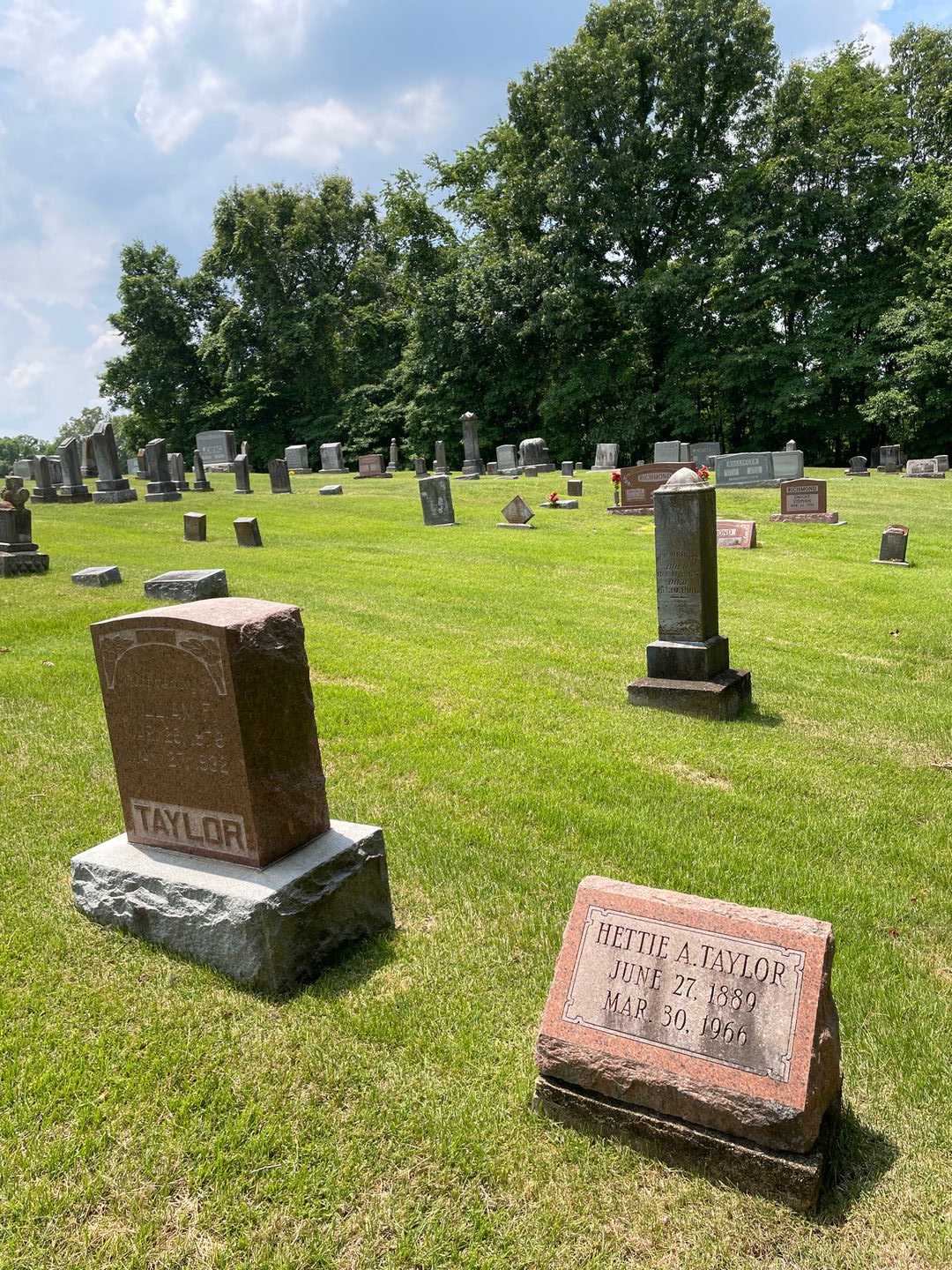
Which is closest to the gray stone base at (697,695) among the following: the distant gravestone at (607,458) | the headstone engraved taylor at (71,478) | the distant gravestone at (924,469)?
the headstone engraved taylor at (71,478)

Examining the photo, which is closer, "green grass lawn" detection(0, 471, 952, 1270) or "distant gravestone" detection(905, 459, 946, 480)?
"green grass lawn" detection(0, 471, 952, 1270)

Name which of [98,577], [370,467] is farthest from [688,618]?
[370,467]

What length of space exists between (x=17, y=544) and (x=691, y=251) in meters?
32.1

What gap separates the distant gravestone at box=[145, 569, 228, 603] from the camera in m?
9.95

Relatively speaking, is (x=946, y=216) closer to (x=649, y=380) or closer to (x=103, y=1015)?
(x=649, y=380)

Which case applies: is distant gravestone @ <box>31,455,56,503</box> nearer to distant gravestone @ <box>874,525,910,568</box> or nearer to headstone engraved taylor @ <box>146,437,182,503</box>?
headstone engraved taylor @ <box>146,437,182,503</box>

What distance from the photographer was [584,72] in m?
34.7

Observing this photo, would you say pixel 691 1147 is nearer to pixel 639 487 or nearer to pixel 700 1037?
pixel 700 1037

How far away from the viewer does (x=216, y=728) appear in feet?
11.7

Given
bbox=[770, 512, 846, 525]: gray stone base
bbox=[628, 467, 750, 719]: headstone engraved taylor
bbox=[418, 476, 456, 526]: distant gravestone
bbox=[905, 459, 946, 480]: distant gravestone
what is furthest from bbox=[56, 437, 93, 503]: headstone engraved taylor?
bbox=[905, 459, 946, 480]: distant gravestone

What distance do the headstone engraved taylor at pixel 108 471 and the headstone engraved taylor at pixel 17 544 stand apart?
12353mm

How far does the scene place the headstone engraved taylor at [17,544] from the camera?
41.9ft

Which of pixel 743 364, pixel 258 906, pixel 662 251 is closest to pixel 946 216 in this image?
pixel 743 364

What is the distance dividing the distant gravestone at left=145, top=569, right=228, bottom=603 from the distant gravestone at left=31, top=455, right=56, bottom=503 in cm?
1801
